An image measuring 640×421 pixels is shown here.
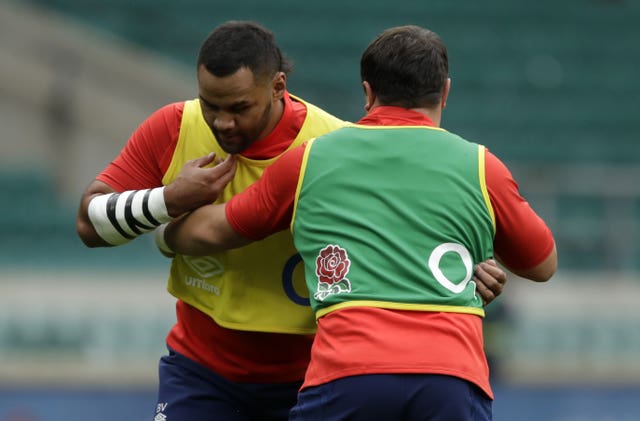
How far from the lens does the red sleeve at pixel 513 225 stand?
3.22 meters

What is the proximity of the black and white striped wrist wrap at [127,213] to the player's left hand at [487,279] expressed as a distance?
3.17 feet

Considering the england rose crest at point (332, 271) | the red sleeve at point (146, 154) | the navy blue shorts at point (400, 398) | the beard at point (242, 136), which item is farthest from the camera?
the red sleeve at point (146, 154)

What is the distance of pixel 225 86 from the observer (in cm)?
355

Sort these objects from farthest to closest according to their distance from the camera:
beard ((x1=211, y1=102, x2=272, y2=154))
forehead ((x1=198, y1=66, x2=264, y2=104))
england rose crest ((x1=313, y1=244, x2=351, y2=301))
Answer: beard ((x1=211, y1=102, x2=272, y2=154)) → forehead ((x1=198, y1=66, x2=264, y2=104)) → england rose crest ((x1=313, y1=244, x2=351, y2=301))

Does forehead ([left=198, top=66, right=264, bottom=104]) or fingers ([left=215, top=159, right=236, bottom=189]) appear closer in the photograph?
forehead ([left=198, top=66, right=264, bottom=104])

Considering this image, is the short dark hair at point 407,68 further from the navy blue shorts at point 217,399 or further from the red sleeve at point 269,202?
the navy blue shorts at point 217,399

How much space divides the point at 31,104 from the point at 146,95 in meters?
1.28

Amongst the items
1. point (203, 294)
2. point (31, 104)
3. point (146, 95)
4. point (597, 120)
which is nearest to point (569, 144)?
point (597, 120)

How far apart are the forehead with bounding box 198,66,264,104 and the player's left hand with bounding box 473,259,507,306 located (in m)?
0.88

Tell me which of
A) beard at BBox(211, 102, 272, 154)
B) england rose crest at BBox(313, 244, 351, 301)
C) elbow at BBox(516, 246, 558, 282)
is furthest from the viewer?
beard at BBox(211, 102, 272, 154)

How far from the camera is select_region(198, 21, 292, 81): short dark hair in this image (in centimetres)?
356

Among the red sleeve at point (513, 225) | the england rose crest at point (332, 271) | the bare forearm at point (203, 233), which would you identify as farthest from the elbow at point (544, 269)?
the bare forearm at point (203, 233)

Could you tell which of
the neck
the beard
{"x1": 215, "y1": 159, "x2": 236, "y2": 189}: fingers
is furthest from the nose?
the neck

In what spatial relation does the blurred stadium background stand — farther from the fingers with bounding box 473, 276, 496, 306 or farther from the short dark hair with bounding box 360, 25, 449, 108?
the short dark hair with bounding box 360, 25, 449, 108
